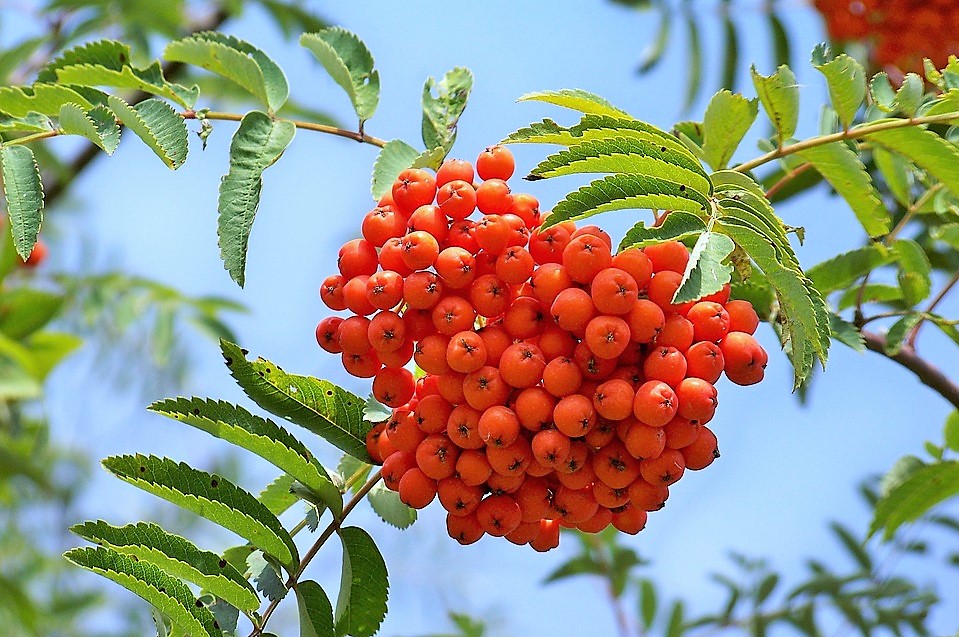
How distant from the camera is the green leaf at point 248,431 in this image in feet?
5.16

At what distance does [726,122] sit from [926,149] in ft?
1.14

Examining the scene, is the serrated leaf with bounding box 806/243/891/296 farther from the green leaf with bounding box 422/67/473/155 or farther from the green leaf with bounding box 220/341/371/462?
the green leaf with bounding box 220/341/371/462

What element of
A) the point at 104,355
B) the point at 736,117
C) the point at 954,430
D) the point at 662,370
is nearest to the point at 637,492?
the point at 662,370

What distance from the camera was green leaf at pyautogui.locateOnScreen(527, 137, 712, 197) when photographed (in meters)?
1.47

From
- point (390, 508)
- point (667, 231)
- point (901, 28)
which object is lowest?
point (390, 508)

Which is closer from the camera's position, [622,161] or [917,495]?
[622,161]

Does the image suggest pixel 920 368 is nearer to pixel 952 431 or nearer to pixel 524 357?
pixel 952 431

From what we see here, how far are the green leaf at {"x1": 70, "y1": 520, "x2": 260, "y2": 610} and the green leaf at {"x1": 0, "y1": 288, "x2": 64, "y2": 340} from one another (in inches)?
104

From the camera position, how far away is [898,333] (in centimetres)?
214

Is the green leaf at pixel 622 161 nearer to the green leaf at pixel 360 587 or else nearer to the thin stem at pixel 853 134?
the thin stem at pixel 853 134

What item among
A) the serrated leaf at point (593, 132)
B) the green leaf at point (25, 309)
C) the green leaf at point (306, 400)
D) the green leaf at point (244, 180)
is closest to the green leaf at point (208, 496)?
the green leaf at point (306, 400)

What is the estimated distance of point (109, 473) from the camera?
1.57 meters

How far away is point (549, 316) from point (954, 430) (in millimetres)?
1268

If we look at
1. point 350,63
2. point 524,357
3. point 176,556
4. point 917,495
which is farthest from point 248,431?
point 917,495
